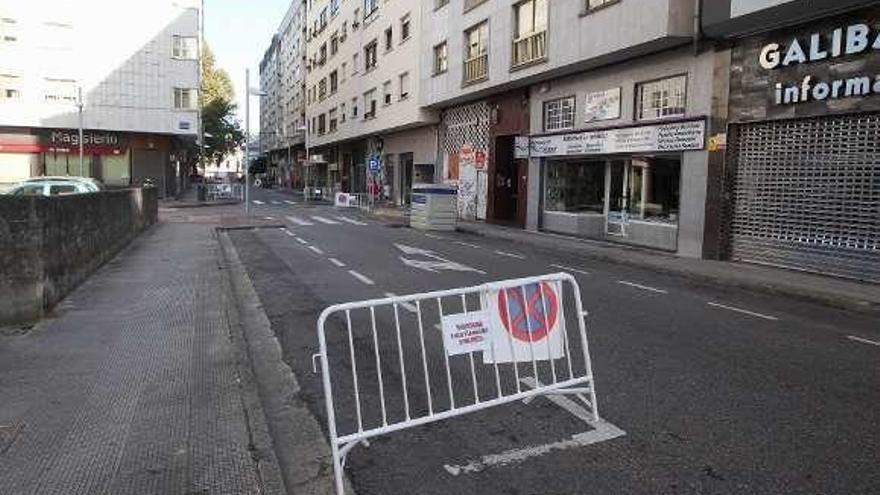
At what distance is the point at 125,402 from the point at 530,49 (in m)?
20.6

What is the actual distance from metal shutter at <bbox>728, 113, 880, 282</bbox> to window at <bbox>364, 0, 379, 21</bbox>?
105 ft

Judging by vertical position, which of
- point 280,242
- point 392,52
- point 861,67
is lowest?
point 280,242

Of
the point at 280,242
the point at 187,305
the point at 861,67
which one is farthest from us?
the point at 280,242

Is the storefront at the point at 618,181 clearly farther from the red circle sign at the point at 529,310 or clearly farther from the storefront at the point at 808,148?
the red circle sign at the point at 529,310

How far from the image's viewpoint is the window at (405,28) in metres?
38.4

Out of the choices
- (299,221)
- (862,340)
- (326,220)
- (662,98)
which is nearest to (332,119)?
(326,220)

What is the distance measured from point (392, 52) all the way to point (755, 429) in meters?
37.7

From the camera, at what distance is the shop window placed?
73.6 feet

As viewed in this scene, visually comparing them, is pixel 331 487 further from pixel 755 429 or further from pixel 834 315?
pixel 834 315

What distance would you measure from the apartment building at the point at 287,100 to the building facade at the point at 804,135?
58883 mm

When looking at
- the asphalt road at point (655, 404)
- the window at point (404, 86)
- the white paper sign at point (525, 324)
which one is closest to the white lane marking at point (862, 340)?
the asphalt road at point (655, 404)

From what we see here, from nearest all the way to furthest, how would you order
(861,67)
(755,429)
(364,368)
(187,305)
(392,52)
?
(755,429), (364,368), (187,305), (861,67), (392,52)

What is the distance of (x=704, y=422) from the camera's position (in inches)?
209

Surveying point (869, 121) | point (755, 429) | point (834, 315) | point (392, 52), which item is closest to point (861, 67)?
point (869, 121)
